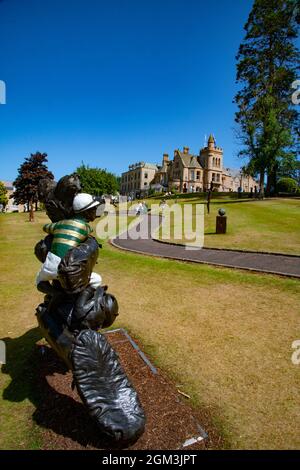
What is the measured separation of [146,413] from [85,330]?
4.15 feet

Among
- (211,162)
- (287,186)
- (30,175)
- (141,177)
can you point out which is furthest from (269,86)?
(141,177)

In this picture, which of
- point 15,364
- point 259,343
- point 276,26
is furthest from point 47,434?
point 276,26

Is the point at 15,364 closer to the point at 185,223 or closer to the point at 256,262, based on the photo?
the point at 256,262

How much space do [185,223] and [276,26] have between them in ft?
97.6

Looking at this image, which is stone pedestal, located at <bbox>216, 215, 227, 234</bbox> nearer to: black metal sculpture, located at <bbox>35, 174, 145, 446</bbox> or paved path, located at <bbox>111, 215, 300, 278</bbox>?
Result: paved path, located at <bbox>111, 215, 300, 278</bbox>

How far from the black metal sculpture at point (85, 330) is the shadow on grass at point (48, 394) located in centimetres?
38

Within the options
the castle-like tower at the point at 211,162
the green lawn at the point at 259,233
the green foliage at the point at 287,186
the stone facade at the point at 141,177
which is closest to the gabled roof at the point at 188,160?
the castle-like tower at the point at 211,162

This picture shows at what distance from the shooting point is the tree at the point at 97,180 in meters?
70.9

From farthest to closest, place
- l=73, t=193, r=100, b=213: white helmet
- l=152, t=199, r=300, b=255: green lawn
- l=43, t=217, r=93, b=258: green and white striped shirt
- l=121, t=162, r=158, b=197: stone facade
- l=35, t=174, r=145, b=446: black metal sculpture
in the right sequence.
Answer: l=121, t=162, r=158, b=197: stone facade
l=152, t=199, r=300, b=255: green lawn
l=73, t=193, r=100, b=213: white helmet
l=43, t=217, r=93, b=258: green and white striped shirt
l=35, t=174, r=145, b=446: black metal sculpture

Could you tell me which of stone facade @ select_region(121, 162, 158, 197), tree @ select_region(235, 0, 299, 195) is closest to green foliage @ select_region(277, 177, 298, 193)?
tree @ select_region(235, 0, 299, 195)

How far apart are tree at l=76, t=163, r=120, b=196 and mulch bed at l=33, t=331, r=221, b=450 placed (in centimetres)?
6783

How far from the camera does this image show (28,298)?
780 centimetres

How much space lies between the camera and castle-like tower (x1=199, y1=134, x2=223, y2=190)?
7781cm

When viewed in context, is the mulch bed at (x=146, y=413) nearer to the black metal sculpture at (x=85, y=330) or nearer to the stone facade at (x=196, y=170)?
the black metal sculpture at (x=85, y=330)
